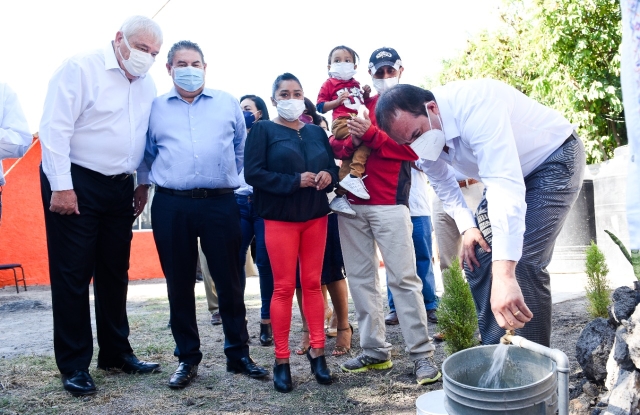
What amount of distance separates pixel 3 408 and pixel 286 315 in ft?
5.58

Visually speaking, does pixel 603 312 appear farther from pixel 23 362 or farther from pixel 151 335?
pixel 23 362

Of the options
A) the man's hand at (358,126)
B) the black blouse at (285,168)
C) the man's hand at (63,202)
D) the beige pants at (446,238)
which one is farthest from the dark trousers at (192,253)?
the beige pants at (446,238)

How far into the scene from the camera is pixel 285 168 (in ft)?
13.0

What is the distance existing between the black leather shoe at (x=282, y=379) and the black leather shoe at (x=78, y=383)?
111 cm

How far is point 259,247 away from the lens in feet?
17.1

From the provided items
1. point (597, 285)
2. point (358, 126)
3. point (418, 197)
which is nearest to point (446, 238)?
point (418, 197)

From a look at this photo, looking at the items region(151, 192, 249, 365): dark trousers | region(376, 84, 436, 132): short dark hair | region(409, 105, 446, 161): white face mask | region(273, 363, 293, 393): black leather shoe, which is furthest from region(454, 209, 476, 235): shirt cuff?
region(151, 192, 249, 365): dark trousers

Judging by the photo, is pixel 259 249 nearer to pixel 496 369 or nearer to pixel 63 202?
pixel 63 202

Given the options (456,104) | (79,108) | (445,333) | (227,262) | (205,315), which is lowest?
(205,315)


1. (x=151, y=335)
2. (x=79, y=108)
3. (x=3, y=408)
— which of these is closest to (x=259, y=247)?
(x=151, y=335)

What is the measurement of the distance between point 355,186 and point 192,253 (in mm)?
1171

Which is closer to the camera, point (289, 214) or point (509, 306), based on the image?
point (509, 306)

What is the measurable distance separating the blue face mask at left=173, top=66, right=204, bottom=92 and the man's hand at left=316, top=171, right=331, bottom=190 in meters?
1.05

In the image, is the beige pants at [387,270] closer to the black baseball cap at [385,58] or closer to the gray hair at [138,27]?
the black baseball cap at [385,58]
